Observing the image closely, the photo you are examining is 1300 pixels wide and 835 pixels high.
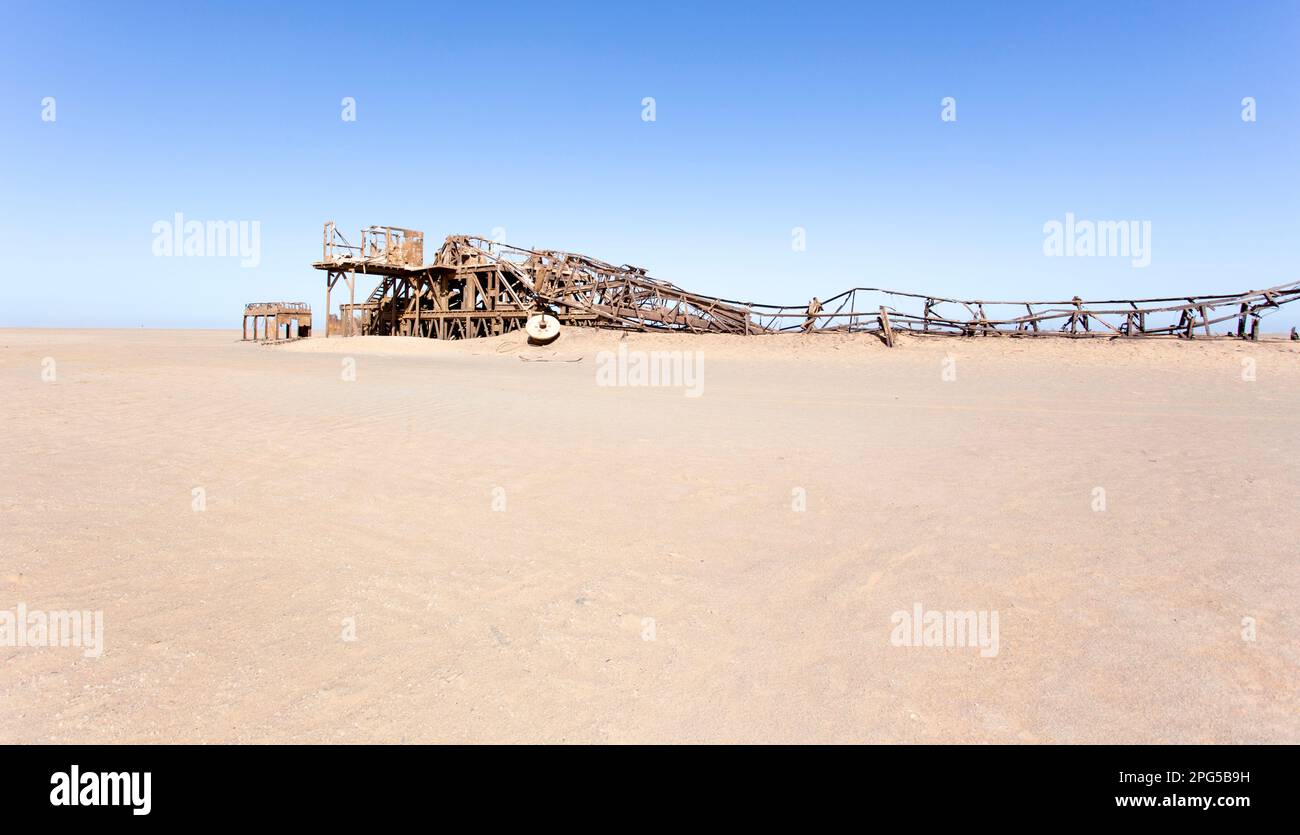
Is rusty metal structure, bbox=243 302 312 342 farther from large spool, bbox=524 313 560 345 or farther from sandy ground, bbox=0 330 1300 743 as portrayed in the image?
sandy ground, bbox=0 330 1300 743

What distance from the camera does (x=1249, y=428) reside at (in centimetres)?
1132

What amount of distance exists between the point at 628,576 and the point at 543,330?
84.4 feet

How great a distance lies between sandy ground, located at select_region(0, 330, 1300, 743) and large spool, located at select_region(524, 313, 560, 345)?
1871 cm

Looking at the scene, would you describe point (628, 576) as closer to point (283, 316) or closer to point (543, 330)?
point (543, 330)

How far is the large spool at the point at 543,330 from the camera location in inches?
1165

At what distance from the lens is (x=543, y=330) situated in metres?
29.7

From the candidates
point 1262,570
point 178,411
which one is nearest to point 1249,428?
point 1262,570

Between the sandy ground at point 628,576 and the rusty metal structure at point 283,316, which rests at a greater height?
the rusty metal structure at point 283,316

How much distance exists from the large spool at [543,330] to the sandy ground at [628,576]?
61.4ft

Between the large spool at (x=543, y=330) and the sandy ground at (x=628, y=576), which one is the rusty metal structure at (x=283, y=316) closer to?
the large spool at (x=543, y=330)

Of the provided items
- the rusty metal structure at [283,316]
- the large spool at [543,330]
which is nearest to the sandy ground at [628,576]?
the large spool at [543,330]

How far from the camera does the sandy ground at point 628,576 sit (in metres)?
3.34

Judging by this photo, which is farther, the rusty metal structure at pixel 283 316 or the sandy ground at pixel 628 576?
the rusty metal structure at pixel 283 316

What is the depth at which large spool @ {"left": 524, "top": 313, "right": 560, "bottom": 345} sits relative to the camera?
29.6 m
